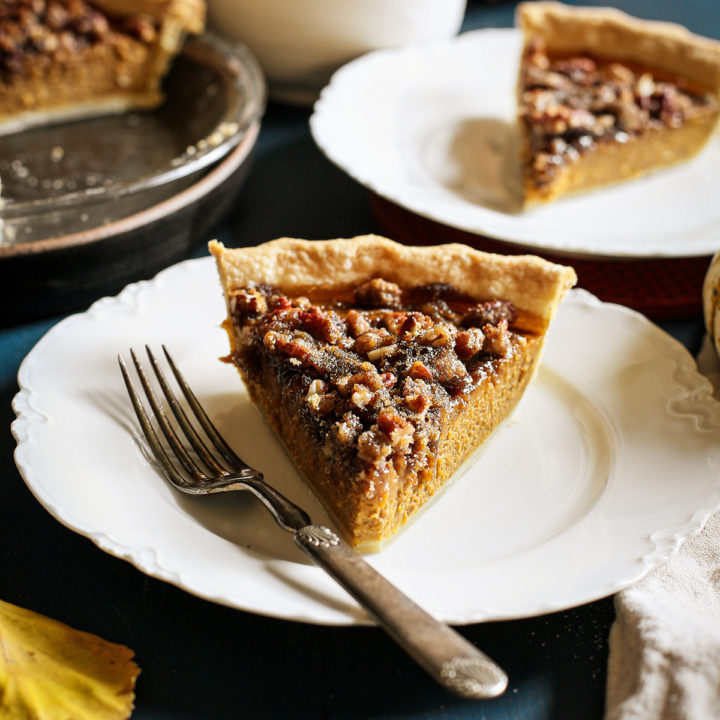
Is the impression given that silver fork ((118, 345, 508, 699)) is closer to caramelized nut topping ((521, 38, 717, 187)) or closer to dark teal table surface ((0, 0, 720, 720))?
dark teal table surface ((0, 0, 720, 720))

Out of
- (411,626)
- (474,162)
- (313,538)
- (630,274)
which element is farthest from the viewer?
Result: (474,162)

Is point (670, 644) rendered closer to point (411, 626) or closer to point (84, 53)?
point (411, 626)

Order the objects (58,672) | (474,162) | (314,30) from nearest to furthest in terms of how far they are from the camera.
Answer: (58,672) < (474,162) < (314,30)

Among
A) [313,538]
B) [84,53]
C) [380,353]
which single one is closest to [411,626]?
[313,538]

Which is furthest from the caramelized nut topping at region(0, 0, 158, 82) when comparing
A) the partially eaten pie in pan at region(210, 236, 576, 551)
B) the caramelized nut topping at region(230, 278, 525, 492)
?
the caramelized nut topping at region(230, 278, 525, 492)

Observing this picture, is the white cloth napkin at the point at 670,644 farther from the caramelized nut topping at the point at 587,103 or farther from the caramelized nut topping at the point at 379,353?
the caramelized nut topping at the point at 587,103

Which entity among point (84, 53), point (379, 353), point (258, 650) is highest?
point (379, 353)
